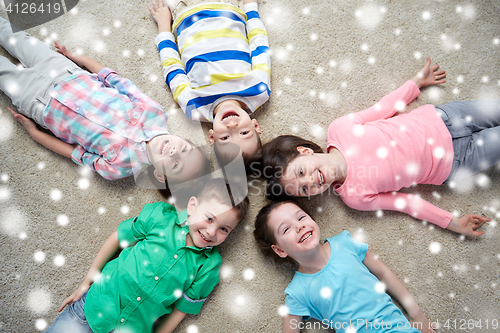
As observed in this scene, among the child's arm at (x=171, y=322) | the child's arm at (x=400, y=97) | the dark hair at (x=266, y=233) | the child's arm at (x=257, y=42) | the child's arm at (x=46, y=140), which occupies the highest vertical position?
the child's arm at (x=257, y=42)

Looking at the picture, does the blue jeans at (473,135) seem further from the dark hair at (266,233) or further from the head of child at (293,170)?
the dark hair at (266,233)

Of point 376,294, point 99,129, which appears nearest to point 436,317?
point 376,294

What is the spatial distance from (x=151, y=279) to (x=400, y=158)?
89 cm

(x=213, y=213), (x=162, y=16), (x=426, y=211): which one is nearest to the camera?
(x=213, y=213)

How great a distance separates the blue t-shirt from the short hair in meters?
0.31

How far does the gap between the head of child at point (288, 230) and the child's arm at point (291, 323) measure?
0.20 meters

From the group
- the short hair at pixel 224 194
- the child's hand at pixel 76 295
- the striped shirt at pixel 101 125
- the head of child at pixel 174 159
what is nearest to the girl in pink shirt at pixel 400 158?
the short hair at pixel 224 194

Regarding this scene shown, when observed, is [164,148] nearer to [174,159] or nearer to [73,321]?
[174,159]

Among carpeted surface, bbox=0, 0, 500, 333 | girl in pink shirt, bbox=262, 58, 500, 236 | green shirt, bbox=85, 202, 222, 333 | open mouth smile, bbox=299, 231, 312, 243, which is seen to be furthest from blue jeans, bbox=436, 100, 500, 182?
green shirt, bbox=85, 202, 222, 333

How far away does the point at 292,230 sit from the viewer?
2.93 ft

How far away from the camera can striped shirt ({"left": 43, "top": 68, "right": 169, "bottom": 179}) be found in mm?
980

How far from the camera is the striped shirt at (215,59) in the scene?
102 centimetres

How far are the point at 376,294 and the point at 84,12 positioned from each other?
1460mm

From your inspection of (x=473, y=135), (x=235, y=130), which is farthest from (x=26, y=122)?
(x=473, y=135)
